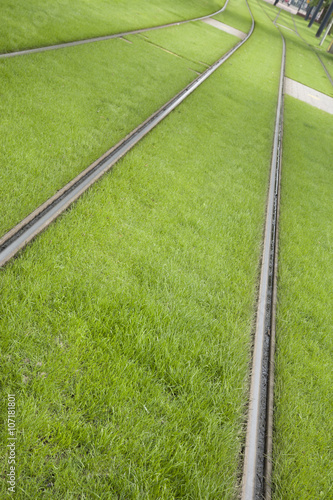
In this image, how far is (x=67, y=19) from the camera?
30.2 ft

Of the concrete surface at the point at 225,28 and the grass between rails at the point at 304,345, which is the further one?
the concrete surface at the point at 225,28

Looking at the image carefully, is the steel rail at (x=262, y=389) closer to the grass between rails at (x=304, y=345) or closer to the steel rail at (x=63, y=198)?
the grass between rails at (x=304, y=345)

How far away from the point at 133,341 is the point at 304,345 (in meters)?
1.37

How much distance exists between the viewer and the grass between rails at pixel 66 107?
3.41m

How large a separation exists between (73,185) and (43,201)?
44cm

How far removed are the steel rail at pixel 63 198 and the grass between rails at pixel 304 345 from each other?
1.98 metres

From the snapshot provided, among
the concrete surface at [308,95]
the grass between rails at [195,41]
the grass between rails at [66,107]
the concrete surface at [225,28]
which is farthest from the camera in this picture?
the concrete surface at [225,28]

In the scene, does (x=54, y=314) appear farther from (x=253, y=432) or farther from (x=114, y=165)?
(x=114, y=165)

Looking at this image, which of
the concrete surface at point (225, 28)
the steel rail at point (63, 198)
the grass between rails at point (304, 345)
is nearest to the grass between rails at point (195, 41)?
the concrete surface at point (225, 28)

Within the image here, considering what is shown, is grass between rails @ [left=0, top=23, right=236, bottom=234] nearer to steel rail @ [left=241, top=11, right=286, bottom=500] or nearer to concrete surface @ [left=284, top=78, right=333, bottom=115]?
steel rail @ [left=241, top=11, right=286, bottom=500]

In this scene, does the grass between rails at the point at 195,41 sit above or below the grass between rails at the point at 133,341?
above

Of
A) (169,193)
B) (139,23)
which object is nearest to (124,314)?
(169,193)

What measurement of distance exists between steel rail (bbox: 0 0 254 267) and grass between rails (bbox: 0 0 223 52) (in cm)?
284

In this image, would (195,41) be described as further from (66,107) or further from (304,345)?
(304,345)
